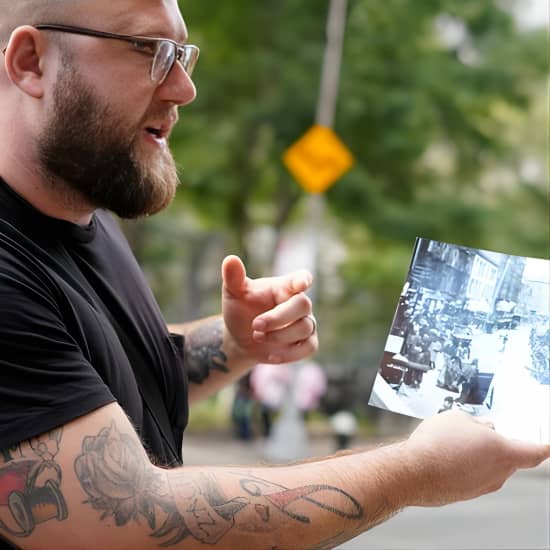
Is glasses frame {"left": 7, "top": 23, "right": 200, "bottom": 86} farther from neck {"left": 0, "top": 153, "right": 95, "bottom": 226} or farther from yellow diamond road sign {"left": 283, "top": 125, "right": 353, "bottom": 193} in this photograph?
yellow diamond road sign {"left": 283, "top": 125, "right": 353, "bottom": 193}

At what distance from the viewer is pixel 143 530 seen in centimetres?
156

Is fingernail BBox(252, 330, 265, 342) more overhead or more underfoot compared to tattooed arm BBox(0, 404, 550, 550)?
more overhead

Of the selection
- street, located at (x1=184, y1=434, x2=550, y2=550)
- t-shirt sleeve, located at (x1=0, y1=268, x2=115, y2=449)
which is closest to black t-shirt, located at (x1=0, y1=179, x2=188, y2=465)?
t-shirt sleeve, located at (x1=0, y1=268, x2=115, y2=449)

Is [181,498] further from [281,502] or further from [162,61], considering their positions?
[162,61]

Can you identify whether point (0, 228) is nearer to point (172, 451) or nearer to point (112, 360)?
point (112, 360)

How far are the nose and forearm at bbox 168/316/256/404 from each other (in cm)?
81

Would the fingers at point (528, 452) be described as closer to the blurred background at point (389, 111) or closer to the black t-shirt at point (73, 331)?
the black t-shirt at point (73, 331)

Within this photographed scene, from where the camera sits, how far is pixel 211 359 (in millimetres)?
2596

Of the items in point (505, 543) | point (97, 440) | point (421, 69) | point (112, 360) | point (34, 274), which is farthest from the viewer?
point (421, 69)

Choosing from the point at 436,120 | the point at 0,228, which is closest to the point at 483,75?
Answer: the point at 436,120

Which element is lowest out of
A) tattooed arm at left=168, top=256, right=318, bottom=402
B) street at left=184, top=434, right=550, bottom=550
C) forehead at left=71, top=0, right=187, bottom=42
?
street at left=184, top=434, right=550, bottom=550

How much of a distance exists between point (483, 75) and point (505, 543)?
9.96 meters

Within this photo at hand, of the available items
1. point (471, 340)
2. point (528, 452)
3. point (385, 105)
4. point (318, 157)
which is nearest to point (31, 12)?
point (471, 340)

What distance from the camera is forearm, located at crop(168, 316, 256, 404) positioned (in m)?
2.56
